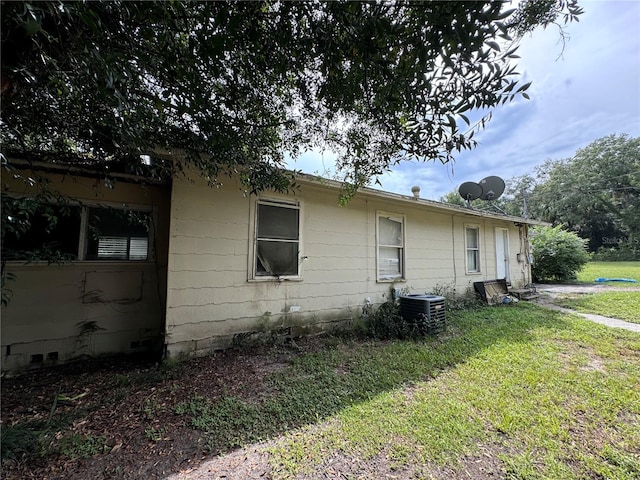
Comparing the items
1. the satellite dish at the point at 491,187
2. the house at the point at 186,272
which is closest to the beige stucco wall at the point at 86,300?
the house at the point at 186,272

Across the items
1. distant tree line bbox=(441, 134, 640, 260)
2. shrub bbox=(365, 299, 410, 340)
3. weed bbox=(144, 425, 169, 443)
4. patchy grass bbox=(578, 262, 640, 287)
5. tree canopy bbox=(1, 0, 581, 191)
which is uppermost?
distant tree line bbox=(441, 134, 640, 260)

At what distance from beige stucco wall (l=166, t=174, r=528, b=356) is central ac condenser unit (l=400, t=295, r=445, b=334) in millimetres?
843

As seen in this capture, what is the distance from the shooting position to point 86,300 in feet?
12.2

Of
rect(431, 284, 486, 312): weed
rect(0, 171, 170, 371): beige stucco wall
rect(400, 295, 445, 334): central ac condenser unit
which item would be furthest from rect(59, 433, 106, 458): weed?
rect(431, 284, 486, 312): weed

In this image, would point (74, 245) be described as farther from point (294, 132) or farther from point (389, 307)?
point (389, 307)

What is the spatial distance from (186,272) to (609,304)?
1023 centimetres

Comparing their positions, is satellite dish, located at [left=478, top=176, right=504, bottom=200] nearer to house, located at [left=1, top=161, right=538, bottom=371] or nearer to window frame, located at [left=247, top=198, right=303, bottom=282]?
house, located at [left=1, top=161, right=538, bottom=371]

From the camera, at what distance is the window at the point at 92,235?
138 inches

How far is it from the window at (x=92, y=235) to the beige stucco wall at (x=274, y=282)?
33.5 inches

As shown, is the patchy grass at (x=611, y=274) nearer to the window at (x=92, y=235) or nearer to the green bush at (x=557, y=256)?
the green bush at (x=557, y=256)

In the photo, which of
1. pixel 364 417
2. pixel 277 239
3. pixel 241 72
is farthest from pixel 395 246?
pixel 241 72

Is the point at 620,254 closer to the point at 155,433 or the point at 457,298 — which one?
the point at 457,298

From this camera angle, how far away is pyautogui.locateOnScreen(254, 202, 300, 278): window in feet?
14.8

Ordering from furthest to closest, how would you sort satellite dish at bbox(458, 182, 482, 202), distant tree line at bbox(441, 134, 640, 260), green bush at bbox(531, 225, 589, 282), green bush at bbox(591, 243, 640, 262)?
distant tree line at bbox(441, 134, 640, 260) < green bush at bbox(591, 243, 640, 262) < green bush at bbox(531, 225, 589, 282) < satellite dish at bbox(458, 182, 482, 202)
